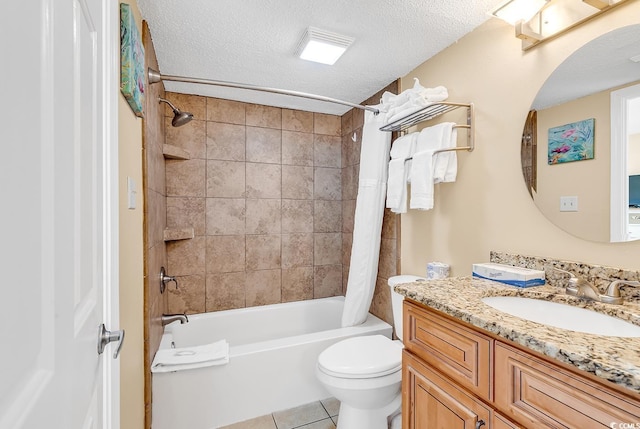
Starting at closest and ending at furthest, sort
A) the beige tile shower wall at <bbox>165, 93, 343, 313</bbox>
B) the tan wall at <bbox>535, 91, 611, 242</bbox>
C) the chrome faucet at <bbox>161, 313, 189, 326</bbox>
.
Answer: the tan wall at <bbox>535, 91, 611, 242</bbox>
the chrome faucet at <bbox>161, 313, 189, 326</bbox>
the beige tile shower wall at <bbox>165, 93, 343, 313</bbox>

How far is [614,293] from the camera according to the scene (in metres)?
0.99

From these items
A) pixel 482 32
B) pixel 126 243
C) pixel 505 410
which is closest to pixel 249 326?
pixel 126 243

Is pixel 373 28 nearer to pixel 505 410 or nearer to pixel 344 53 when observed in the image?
pixel 344 53

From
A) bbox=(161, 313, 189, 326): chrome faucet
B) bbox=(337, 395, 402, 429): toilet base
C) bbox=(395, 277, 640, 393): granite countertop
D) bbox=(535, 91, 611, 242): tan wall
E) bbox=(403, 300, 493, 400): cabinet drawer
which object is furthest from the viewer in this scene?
bbox=(161, 313, 189, 326): chrome faucet

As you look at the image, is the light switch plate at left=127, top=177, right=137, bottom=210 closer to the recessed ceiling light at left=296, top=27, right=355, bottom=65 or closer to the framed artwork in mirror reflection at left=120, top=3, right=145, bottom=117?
the framed artwork in mirror reflection at left=120, top=3, right=145, bottom=117

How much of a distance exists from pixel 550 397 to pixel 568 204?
0.83 m

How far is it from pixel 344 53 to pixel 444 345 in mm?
1702

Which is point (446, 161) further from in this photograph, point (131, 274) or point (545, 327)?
point (131, 274)

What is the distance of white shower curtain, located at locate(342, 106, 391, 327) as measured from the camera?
2.16 meters

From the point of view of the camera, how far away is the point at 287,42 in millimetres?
1728

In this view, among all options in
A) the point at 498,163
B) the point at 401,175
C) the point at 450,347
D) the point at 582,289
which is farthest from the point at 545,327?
the point at 401,175

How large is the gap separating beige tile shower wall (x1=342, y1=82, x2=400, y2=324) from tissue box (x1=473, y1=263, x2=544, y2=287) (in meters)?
0.89
